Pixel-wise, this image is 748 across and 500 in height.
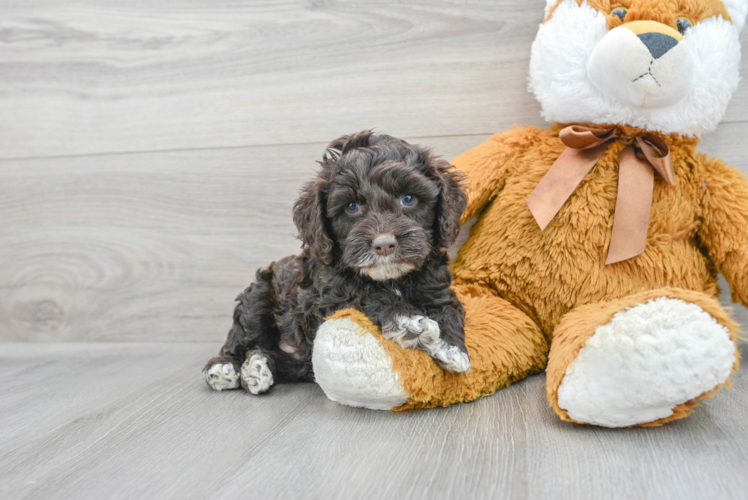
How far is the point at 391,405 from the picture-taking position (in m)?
1.35

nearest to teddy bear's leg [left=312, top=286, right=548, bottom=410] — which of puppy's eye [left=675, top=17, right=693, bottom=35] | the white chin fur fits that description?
the white chin fur

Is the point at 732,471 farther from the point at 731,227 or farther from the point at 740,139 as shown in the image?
the point at 740,139

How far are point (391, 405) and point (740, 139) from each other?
145 centimetres

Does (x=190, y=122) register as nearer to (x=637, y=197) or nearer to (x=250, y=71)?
(x=250, y=71)

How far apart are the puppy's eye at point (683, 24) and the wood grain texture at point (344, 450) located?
965mm

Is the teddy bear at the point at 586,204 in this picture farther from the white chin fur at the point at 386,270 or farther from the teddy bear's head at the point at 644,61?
the white chin fur at the point at 386,270

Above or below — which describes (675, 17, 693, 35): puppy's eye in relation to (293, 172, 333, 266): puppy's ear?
above

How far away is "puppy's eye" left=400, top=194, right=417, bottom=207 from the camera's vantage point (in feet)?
4.38

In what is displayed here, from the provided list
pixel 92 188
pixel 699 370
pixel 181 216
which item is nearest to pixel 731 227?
pixel 699 370

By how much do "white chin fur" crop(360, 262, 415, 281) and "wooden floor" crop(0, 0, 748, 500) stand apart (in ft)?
1.13

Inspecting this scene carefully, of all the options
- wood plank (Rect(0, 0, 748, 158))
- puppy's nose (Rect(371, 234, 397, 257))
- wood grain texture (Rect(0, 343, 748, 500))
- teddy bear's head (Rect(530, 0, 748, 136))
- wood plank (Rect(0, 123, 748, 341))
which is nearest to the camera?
wood grain texture (Rect(0, 343, 748, 500))

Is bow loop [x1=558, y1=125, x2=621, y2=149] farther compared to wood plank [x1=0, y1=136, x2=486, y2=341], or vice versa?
wood plank [x1=0, y1=136, x2=486, y2=341]

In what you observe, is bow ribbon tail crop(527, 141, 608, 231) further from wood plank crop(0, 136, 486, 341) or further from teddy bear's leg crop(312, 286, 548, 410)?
wood plank crop(0, 136, 486, 341)

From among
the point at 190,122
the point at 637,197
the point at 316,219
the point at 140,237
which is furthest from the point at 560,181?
the point at 140,237
